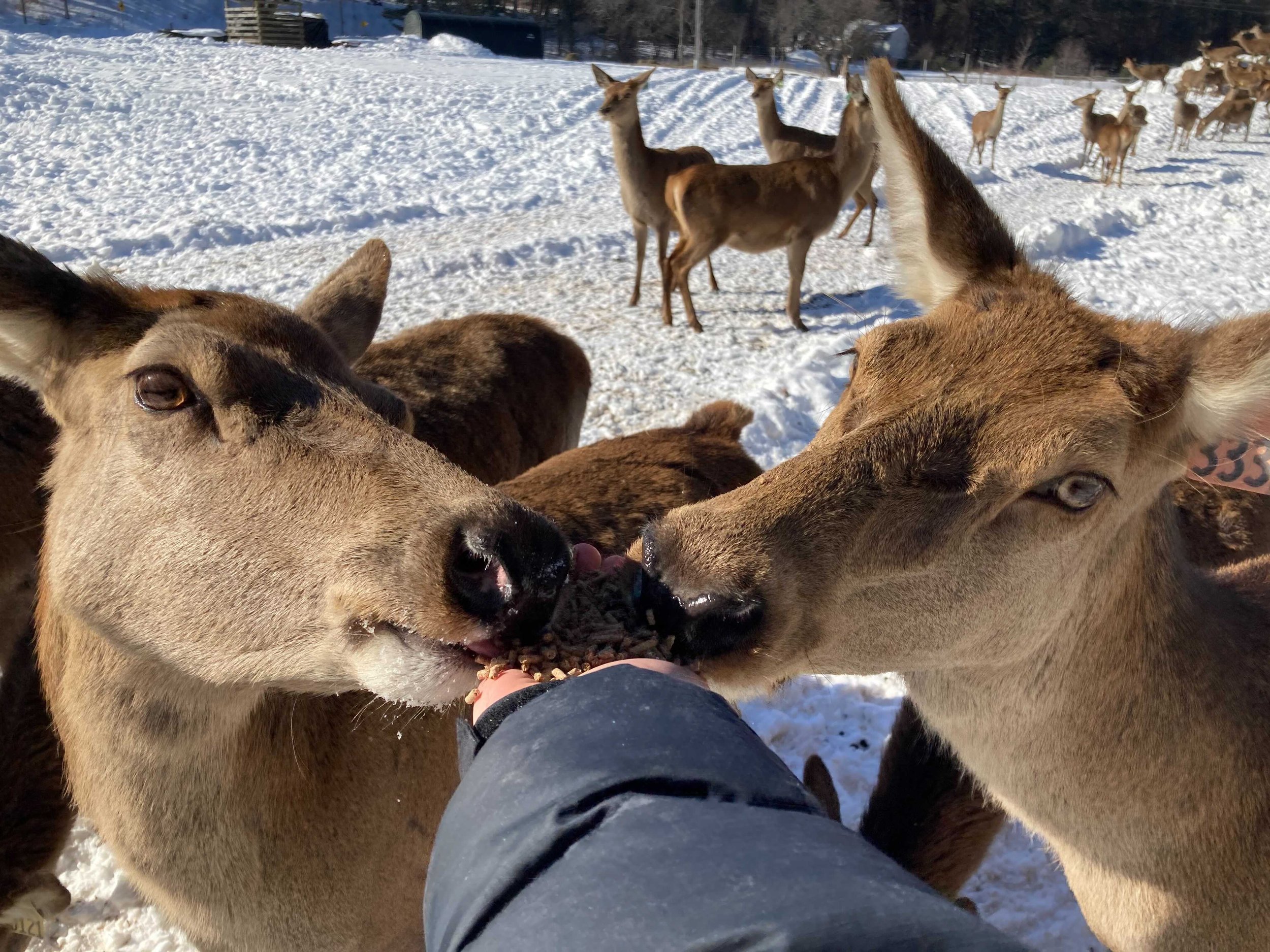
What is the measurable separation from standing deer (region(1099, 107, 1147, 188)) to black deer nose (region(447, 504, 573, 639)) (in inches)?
966

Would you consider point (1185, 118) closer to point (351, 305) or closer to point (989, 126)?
point (989, 126)

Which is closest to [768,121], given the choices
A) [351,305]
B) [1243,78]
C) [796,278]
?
[796,278]

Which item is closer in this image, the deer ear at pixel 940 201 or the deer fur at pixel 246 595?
the deer fur at pixel 246 595

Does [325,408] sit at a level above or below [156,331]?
below

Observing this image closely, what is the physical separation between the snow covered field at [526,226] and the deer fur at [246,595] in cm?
139

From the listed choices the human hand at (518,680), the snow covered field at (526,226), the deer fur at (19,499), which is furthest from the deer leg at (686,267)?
the human hand at (518,680)

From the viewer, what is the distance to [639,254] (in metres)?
12.3

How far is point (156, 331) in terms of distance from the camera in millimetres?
2402

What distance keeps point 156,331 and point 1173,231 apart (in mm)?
18660

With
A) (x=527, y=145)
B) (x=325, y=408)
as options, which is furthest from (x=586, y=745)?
(x=527, y=145)

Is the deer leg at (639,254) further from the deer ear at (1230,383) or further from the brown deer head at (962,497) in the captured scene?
the deer ear at (1230,383)

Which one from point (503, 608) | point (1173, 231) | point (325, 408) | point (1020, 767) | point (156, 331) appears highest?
point (156, 331)

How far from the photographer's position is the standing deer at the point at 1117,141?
22.0m

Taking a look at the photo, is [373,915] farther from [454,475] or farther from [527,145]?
[527,145]
